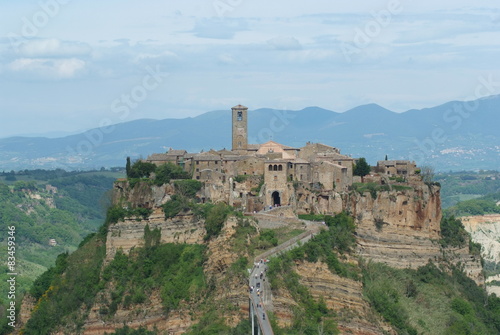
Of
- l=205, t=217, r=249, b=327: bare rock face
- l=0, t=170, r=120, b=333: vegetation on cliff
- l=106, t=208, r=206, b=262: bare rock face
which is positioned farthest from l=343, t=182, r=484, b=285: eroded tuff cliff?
l=0, t=170, r=120, b=333: vegetation on cliff

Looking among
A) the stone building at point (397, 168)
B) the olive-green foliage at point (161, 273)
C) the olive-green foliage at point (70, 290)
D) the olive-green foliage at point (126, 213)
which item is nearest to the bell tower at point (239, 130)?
the stone building at point (397, 168)

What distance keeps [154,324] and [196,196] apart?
35.2 feet

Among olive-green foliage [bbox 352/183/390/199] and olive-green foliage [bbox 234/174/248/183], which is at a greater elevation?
olive-green foliage [bbox 234/174/248/183]

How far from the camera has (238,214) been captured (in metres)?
61.8

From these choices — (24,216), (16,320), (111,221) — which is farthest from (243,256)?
(24,216)

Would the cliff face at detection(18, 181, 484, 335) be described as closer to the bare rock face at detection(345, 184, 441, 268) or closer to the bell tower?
the bare rock face at detection(345, 184, 441, 268)

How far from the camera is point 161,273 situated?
61.2 meters

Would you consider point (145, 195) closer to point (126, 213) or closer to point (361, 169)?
point (126, 213)

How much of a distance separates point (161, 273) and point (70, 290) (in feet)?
23.2

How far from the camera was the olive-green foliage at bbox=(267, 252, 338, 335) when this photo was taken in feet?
173

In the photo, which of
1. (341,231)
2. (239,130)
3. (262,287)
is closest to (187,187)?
(341,231)

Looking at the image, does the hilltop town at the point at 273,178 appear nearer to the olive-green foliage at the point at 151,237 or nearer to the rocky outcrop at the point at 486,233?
the olive-green foliage at the point at 151,237

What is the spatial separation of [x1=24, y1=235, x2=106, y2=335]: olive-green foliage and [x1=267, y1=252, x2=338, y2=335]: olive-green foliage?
13485 millimetres

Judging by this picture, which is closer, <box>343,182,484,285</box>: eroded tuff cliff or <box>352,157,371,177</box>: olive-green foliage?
<box>343,182,484,285</box>: eroded tuff cliff
